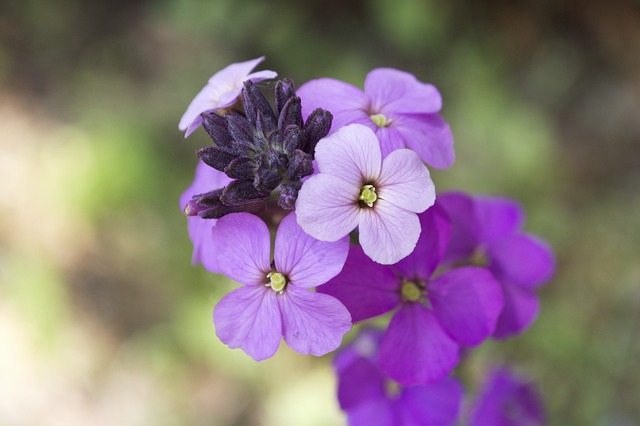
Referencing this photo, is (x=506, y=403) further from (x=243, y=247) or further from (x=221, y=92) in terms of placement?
(x=221, y=92)

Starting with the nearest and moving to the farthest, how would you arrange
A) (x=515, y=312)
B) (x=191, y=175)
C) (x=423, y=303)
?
1. (x=423, y=303)
2. (x=515, y=312)
3. (x=191, y=175)

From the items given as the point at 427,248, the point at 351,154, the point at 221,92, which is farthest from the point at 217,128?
the point at 427,248

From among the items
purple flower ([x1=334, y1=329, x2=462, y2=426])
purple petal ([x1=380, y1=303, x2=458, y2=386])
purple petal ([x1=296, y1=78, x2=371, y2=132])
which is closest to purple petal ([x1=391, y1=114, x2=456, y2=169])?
purple petal ([x1=296, y1=78, x2=371, y2=132])

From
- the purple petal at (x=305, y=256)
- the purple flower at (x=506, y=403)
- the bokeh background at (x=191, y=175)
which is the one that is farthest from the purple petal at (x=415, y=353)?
the bokeh background at (x=191, y=175)

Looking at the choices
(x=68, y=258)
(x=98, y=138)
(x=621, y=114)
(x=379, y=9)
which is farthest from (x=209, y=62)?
(x=621, y=114)

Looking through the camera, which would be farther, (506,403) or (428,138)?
(506,403)

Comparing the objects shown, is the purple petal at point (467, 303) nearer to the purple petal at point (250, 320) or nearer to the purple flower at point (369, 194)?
the purple flower at point (369, 194)

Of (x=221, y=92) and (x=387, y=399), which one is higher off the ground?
(x=221, y=92)
